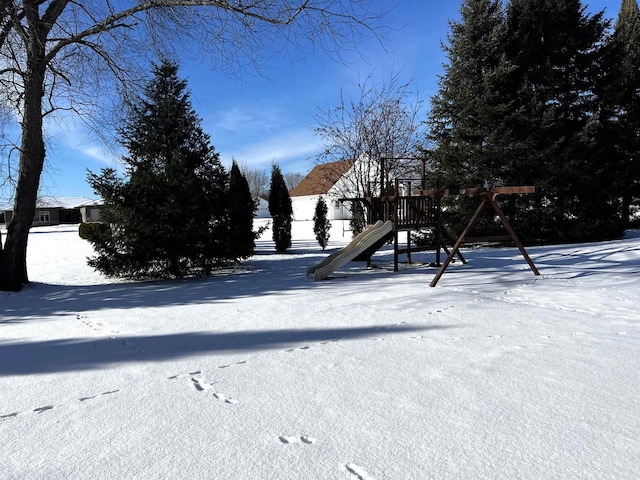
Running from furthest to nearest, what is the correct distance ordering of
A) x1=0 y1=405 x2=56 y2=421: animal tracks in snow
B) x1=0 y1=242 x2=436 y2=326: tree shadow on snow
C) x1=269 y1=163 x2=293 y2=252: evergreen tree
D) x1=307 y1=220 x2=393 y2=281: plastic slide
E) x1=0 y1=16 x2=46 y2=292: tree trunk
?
x1=269 y1=163 x2=293 y2=252: evergreen tree
x1=307 y1=220 x2=393 y2=281: plastic slide
x1=0 y1=16 x2=46 y2=292: tree trunk
x1=0 y1=242 x2=436 y2=326: tree shadow on snow
x1=0 y1=405 x2=56 y2=421: animal tracks in snow

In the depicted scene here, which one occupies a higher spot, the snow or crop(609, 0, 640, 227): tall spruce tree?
crop(609, 0, 640, 227): tall spruce tree

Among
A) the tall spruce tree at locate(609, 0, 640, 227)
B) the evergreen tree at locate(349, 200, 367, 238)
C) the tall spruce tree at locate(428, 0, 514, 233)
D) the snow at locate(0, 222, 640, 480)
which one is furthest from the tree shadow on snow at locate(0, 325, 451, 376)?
the tall spruce tree at locate(609, 0, 640, 227)

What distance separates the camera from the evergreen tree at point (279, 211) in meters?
14.7

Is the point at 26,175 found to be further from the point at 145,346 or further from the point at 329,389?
the point at 329,389

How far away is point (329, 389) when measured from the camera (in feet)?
7.89

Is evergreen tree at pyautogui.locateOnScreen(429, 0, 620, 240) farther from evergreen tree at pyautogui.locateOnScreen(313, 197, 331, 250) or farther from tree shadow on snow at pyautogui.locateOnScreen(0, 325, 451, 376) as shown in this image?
tree shadow on snow at pyautogui.locateOnScreen(0, 325, 451, 376)

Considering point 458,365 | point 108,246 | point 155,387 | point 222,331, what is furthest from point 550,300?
point 108,246

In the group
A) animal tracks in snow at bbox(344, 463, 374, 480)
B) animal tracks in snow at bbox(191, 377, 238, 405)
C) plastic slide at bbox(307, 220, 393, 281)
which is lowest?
animal tracks in snow at bbox(344, 463, 374, 480)

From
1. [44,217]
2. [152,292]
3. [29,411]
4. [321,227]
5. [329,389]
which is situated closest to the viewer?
[29,411]

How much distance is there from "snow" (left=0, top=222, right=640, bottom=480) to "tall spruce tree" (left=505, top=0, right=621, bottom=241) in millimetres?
8259

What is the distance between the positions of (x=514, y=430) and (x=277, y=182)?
1501 centimetres

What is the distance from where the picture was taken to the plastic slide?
7.08 metres

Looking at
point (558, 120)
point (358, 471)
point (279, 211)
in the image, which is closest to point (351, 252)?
point (358, 471)

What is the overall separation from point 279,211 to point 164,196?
8.21 metres
